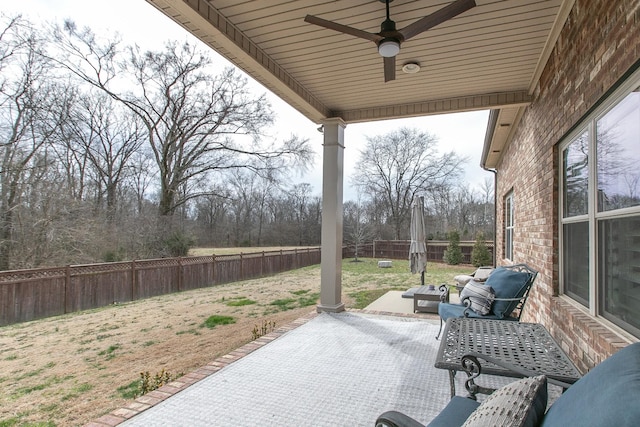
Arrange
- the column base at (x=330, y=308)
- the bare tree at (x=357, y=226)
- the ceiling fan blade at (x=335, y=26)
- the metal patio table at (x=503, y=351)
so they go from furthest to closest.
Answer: the bare tree at (x=357, y=226)
the column base at (x=330, y=308)
the ceiling fan blade at (x=335, y=26)
the metal patio table at (x=503, y=351)

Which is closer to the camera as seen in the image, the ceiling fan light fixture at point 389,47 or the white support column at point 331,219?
the ceiling fan light fixture at point 389,47

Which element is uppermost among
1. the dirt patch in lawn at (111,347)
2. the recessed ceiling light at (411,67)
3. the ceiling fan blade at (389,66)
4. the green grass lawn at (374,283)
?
the recessed ceiling light at (411,67)

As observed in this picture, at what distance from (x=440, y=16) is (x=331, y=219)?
3.32 metres

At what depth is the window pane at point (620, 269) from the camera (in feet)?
6.15

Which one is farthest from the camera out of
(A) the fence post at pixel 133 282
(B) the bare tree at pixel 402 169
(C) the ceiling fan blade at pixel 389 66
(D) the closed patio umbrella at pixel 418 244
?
(B) the bare tree at pixel 402 169

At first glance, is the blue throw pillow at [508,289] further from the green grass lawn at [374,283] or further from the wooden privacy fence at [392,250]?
the wooden privacy fence at [392,250]

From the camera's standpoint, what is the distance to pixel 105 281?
29.2 ft

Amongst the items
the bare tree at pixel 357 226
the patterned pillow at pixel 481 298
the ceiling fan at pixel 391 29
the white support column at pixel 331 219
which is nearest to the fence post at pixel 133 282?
the white support column at pixel 331 219

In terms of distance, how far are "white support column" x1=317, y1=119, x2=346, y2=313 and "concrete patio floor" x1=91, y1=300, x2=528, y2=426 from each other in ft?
3.63

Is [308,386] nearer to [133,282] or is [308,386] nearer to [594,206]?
[594,206]

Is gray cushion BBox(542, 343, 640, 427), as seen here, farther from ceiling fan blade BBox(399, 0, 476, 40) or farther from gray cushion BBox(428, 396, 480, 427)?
ceiling fan blade BBox(399, 0, 476, 40)

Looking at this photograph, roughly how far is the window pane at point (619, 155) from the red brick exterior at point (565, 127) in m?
0.15

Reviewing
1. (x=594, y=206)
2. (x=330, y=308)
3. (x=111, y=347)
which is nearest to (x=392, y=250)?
(x=330, y=308)

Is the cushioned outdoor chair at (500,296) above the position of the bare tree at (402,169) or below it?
below
